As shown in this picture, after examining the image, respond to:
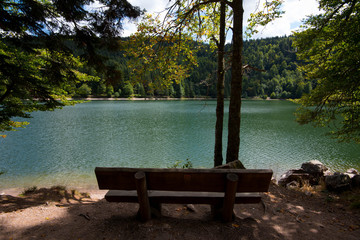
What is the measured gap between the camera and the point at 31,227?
281 cm

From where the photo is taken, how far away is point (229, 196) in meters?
2.56

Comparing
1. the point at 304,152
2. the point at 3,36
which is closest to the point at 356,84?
the point at 3,36

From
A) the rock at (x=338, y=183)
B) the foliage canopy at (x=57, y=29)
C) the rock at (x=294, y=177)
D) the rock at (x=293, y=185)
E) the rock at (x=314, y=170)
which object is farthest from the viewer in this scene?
the rock at (x=314, y=170)

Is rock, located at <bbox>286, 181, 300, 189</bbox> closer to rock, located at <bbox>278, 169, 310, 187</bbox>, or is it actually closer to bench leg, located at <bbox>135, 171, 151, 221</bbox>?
rock, located at <bbox>278, 169, 310, 187</bbox>

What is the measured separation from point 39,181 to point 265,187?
1182 cm

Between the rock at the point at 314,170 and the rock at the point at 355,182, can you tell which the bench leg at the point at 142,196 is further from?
the rock at the point at 314,170

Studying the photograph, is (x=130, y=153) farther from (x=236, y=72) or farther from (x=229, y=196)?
(x=229, y=196)

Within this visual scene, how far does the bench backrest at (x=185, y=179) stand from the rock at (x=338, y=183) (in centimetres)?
572

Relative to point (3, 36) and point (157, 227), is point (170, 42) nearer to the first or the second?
point (3, 36)

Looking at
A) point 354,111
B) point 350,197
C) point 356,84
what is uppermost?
point 356,84

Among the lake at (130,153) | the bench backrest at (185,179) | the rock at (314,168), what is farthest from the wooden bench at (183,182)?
the rock at (314,168)

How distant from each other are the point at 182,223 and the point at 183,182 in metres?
0.82

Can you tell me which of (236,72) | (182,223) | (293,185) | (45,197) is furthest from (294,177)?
(45,197)

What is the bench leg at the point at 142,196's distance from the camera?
7.88 feet
